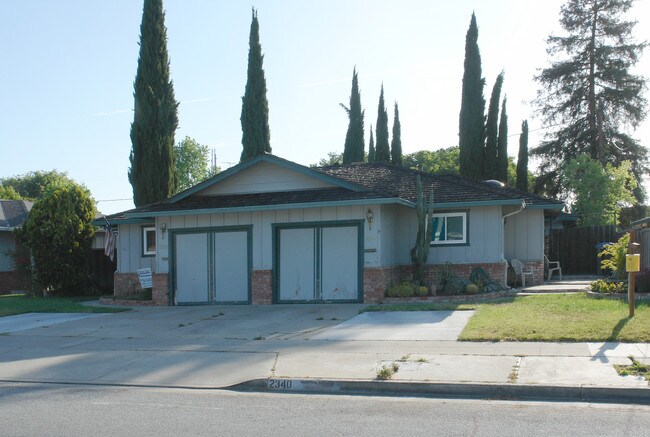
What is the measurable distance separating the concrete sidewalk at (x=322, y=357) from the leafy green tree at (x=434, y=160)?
157ft

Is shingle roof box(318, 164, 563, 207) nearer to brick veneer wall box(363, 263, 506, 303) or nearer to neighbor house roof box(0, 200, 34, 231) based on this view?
brick veneer wall box(363, 263, 506, 303)

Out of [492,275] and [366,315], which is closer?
[366,315]

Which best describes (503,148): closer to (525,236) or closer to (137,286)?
(525,236)

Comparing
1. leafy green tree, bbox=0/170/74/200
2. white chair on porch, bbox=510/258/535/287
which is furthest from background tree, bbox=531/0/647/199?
leafy green tree, bbox=0/170/74/200

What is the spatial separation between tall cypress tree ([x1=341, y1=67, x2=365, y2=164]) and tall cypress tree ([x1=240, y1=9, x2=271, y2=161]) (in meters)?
11.4

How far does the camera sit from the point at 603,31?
4078 centimetres

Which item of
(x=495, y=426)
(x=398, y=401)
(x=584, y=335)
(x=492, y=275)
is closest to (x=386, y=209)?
(x=492, y=275)

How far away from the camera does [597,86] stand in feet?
135

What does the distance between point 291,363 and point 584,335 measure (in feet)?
16.0

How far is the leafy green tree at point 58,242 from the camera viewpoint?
79.3 feet

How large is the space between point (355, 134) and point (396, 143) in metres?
7.66

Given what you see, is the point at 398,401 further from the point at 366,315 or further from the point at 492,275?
the point at 492,275

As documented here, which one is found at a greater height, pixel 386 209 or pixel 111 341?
pixel 386 209

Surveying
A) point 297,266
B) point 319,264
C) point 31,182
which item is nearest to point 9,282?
point 297,266
